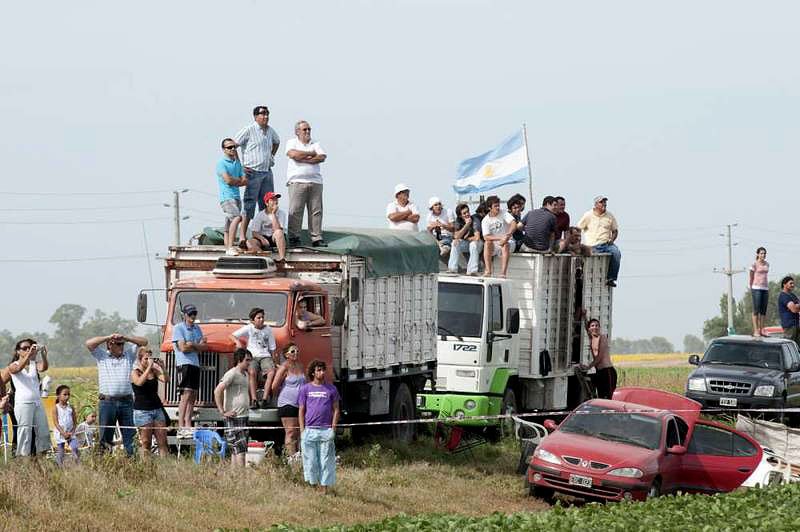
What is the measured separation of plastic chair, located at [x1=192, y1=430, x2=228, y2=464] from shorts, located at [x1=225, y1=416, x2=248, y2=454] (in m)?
0.16

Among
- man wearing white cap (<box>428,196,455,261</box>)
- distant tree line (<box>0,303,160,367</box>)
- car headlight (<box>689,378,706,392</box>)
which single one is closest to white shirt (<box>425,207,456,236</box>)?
man wearing white cap (<box>428,196,455,261</box>)

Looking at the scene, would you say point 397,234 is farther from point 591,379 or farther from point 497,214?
point 591,379

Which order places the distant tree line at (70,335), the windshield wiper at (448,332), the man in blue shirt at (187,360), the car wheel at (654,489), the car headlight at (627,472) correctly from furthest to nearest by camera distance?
1. the distant tree line at (70,335)
2. the windshield wiper at (448,332)
3. the car wheel at (654,489)
4. the car headlight at (627,472)
5. the man in blue shirt at (187,360)

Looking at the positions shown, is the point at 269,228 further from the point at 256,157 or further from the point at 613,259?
the point at 613,259

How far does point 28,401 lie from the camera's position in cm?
1775

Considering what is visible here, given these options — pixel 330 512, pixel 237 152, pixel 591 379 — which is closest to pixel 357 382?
pixel 237 152

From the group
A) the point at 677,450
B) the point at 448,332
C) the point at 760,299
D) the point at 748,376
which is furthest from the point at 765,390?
the point at 677,450

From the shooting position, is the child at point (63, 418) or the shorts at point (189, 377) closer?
the child at point (63, 418)

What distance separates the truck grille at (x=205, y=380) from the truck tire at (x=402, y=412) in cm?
437

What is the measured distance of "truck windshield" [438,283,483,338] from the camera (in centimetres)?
2616

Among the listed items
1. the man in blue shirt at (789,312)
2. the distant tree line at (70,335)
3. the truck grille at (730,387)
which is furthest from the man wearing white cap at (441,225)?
the distant tree line at (70,335)

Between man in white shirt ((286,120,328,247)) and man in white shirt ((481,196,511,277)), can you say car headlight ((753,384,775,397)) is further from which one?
man in white shirt ((286,120,328,247))

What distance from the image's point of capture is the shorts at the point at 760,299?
34.5 m

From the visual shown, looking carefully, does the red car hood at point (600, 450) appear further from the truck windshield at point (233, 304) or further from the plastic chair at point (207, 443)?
the plastic chair at point (207, 443)
